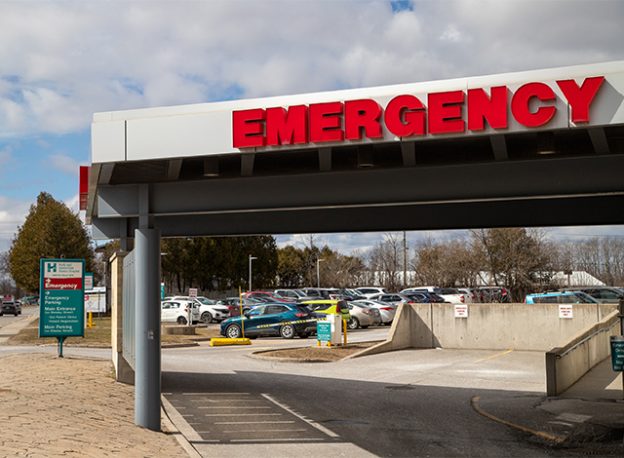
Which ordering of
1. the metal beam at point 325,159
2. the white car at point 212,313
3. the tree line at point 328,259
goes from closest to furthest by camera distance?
1. the metal beam at point 325,159
2. the white car at point 212,313
3. the tree line at point 328,259

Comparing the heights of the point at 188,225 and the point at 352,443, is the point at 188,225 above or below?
above

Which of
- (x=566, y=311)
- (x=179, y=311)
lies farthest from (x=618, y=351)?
(x=179, y=311)

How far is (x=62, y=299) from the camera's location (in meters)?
21.1

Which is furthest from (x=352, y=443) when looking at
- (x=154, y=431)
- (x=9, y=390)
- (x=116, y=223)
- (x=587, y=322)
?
(x=587, y=322)

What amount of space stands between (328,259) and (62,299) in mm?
86123

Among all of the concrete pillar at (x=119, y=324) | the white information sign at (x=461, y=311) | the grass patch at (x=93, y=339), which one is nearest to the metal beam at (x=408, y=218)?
the concrete pillar at (x=119, y=324)

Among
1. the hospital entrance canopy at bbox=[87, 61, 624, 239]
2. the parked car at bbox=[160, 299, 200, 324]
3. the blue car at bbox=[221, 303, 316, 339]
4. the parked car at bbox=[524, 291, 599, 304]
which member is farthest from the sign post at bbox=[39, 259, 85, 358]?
the parked car at bbox=[524, 291, 599, 304]

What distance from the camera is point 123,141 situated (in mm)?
12039

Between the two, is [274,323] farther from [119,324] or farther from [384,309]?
[119,324]

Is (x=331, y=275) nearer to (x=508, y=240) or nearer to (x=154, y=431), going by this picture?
(x=508, y=240)

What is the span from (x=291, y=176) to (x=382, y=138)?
260 centimetres

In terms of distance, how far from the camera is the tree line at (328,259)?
215 ft

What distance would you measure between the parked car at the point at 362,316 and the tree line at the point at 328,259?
19791mm

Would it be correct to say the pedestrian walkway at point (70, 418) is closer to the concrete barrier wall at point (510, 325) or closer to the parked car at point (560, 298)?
the concrete barrier wall at point (510, 325)
